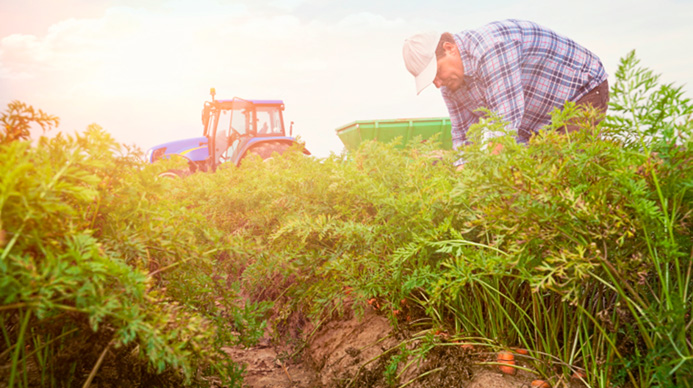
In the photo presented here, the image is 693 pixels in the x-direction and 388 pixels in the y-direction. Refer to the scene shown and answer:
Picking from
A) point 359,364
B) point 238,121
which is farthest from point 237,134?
point 359,364

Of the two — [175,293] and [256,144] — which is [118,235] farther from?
[256,144]

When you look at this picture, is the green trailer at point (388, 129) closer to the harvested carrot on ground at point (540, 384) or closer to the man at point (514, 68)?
the man at point (514, 68)

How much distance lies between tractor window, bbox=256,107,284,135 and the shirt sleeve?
8.18 meters

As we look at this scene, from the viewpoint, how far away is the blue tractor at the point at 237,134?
34.3 ft

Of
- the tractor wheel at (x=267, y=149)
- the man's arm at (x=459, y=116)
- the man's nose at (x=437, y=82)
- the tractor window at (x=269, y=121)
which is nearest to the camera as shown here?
the man's nose at (x=437, y=82)

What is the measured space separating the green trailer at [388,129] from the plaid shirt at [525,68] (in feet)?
16.4

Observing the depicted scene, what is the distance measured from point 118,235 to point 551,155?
1.40 metres

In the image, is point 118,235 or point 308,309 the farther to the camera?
point 308,309

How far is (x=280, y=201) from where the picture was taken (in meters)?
3.06

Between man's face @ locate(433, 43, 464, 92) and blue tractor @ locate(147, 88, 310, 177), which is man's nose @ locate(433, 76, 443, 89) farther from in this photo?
blue tractor @ locate(147, 88, 310, 177)

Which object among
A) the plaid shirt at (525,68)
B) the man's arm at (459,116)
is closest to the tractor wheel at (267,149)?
the man's arm at (459,116)

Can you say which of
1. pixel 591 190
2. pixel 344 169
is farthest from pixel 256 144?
pixel 591 190

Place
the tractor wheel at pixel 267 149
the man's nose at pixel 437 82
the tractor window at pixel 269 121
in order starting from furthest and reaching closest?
the tractor window at pixel 269 121, the tractor wheel at pixel 267 149, the man's nose at pixel 437 82

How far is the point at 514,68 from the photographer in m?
4.03
